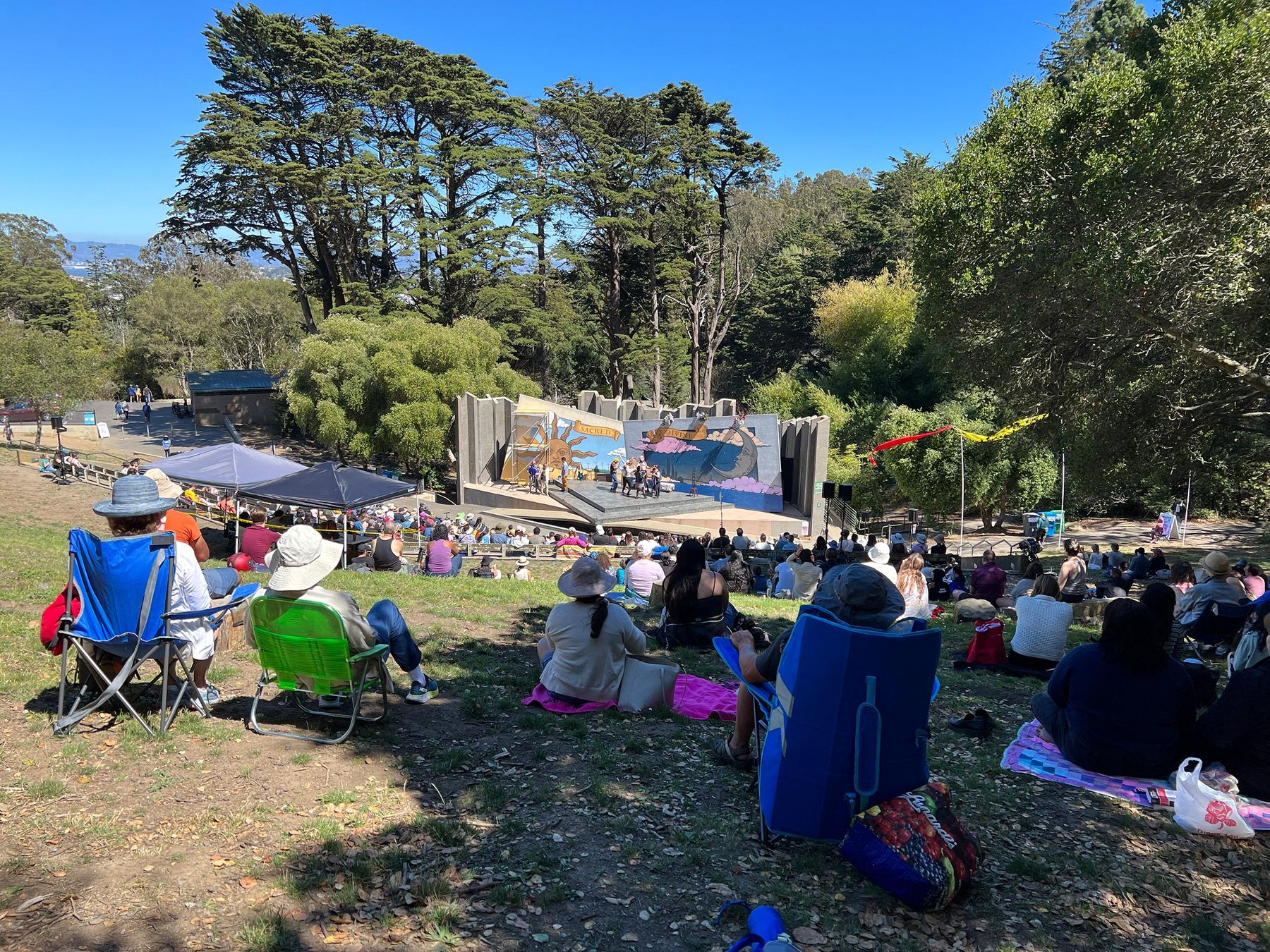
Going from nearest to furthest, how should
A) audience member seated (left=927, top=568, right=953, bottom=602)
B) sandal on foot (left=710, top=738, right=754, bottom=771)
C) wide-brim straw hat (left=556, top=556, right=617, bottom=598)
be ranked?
sandal on foot (left=710, top=738, right=754, bottom=771)
wide-brim straw hat (left=556, top=556, right=617, bottom=598)
audience member seated (left=927, top=568, right=953, bottom=602)

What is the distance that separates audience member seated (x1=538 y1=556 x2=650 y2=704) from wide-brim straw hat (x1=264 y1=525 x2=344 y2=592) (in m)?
1.32

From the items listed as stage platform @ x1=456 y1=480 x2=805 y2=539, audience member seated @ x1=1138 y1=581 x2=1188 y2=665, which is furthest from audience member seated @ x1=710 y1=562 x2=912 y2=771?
stage platform @ x1=456 y1=480 x2=805 y2=539

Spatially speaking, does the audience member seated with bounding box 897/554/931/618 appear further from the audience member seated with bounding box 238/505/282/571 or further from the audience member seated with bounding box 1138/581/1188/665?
the audience member seated with bounding box 238/505/282/571

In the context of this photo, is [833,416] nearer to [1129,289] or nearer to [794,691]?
[1129,289]

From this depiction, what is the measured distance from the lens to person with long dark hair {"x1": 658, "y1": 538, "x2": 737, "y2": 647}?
636 centimetres

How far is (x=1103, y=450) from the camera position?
12625mm

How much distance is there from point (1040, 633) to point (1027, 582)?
386cm

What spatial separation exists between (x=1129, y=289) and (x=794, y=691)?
835 cm

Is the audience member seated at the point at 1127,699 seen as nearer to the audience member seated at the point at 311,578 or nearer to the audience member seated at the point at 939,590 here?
the audience member seated at the point at 311,578

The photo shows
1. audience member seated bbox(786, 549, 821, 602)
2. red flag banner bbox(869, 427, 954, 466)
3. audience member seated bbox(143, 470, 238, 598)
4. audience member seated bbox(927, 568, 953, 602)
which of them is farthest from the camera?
red flag banner bbox(869, 427, 954, 466)

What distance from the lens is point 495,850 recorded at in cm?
326

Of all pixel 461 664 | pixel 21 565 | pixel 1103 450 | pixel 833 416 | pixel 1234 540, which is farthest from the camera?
pixel 833 416

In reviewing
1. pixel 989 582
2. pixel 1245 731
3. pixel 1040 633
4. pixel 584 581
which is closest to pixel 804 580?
pixel 989 582

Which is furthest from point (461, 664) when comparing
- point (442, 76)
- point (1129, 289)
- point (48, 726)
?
point (442, 76)
